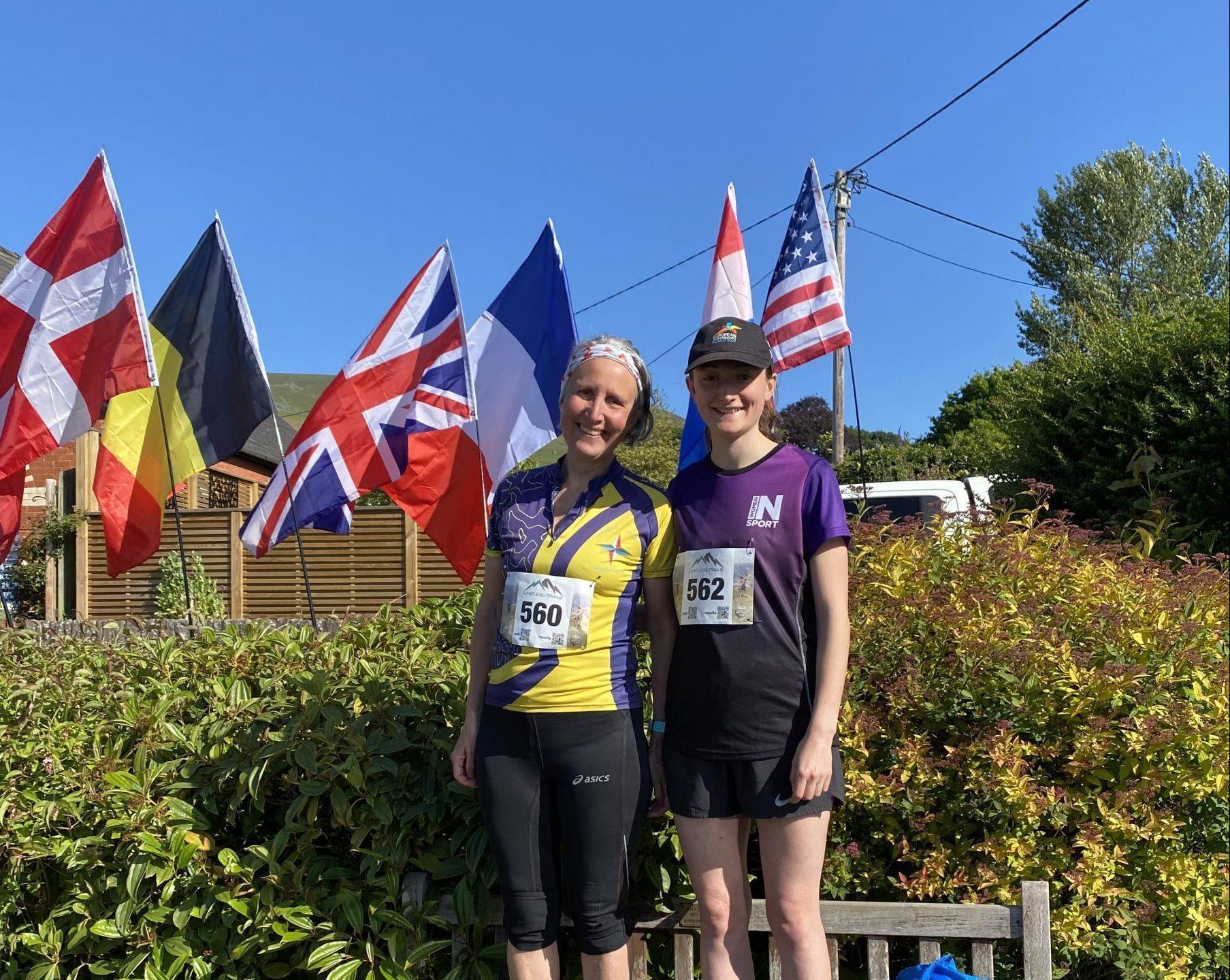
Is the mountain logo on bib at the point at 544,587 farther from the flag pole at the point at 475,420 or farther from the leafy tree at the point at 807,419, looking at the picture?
the leafy tree at the point at 807,419

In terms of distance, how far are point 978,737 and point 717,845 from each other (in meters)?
0.93

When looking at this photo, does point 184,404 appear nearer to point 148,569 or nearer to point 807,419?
point 148,569

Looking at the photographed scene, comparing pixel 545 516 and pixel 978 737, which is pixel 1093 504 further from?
pixel 545 516

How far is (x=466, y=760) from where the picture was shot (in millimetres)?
2332

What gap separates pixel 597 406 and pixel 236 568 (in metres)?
12.6

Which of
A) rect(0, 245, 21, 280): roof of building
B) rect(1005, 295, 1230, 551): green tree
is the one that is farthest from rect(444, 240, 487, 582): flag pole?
rect(0, 245, 21, 280): roof of building

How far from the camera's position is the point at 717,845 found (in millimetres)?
2188

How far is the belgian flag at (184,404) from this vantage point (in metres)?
5.19

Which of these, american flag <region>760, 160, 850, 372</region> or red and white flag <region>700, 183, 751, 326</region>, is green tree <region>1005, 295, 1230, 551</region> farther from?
red and white flag <region>700, 183, 751, 326</region>

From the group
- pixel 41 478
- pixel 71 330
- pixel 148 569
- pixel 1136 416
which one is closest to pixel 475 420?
pixel 71 330

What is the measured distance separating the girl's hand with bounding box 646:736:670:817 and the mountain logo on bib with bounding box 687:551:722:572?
0.42 metres

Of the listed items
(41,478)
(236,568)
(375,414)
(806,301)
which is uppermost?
(41,478)

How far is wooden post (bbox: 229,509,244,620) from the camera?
13680 millimetres

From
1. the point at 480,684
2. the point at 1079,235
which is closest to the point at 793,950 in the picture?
the point at 480,684
